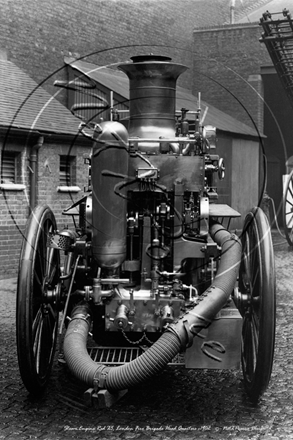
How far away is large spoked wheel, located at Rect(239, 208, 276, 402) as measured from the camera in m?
4.15

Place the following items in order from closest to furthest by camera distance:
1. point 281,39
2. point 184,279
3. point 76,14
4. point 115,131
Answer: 1. point 115,131
2. point 184,279
3. point 281,39
4. point 76,14

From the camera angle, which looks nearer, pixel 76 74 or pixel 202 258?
pixel 202 258

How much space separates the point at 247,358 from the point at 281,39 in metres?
8.27

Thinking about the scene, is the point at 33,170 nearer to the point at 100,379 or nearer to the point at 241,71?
the point at 100,379

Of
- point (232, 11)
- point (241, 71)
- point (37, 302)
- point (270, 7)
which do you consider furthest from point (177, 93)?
point (37, 302)

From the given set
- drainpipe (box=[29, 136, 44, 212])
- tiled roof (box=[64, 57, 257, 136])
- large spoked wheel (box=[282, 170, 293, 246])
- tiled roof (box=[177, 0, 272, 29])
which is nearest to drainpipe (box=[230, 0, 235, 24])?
tiled roof (box=[177, 0, 272, 29])

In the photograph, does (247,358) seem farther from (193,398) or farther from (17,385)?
(17,385)

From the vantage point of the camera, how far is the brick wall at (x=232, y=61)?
19.6 metres

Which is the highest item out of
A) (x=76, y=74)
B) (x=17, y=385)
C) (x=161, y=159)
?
(x=76, y=74)

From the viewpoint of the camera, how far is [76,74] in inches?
589

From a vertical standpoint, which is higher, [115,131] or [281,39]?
[281,39]

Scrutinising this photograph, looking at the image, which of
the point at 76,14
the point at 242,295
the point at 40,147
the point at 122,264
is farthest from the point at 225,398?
the point at 76,14

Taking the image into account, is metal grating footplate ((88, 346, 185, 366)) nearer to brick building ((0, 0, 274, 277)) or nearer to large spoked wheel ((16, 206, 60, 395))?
large spoked wheel ((16, 206, 60, 395))

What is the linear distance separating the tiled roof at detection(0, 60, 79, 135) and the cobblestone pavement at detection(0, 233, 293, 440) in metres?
6.79
